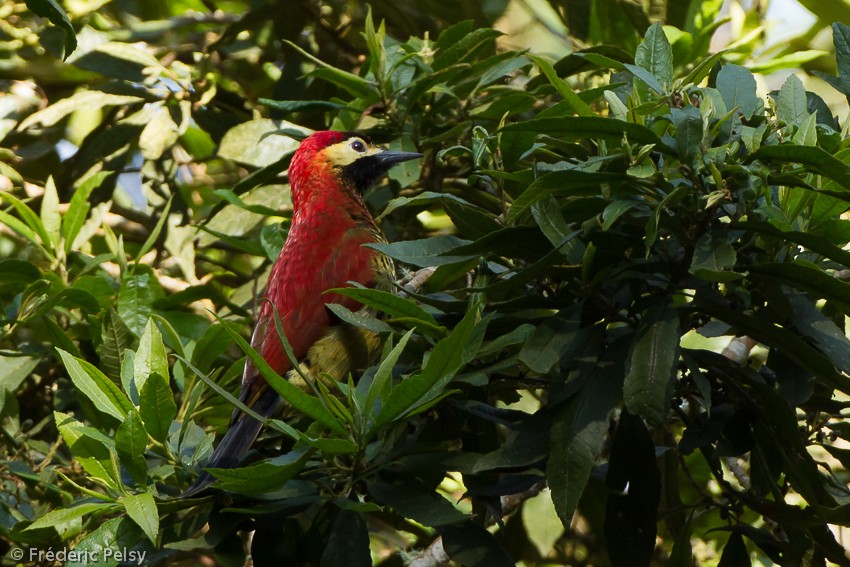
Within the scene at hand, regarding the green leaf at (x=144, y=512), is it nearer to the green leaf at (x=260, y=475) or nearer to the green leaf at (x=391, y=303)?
the green leaf at (x=260, y=475)

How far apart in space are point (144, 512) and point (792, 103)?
1741 mm

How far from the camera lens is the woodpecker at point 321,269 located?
3232 mm

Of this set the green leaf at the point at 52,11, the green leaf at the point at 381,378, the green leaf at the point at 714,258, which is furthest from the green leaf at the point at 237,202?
the green leaf at the point at 714,258

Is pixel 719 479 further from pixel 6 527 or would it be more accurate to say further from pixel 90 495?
pixel 6 527

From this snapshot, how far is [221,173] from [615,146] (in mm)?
3208

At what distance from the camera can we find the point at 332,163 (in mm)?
3844

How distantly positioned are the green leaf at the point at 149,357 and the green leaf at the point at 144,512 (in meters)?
0.33

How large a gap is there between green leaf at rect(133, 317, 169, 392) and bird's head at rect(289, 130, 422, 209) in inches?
55.3

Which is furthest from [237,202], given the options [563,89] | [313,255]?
[563,89]

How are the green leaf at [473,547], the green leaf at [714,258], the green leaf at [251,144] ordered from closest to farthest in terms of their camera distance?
the green leaf at [714,258]
the green leaf at [473,547]
the green leaf at [251,144]

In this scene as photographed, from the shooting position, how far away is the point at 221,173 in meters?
5.14

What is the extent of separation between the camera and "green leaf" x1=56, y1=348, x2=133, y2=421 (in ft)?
7.77

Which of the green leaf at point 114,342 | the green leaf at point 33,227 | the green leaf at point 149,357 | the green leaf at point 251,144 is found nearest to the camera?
the green leaf at point 149,357

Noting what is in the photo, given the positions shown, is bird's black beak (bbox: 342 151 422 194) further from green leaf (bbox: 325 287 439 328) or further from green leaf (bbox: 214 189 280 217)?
green leaf (bbox: 325 287 439 328)
